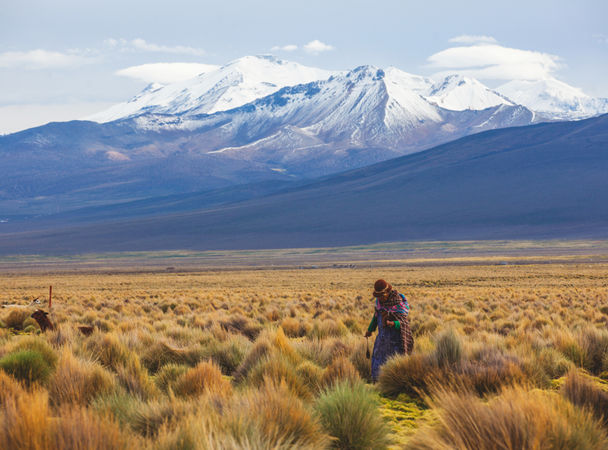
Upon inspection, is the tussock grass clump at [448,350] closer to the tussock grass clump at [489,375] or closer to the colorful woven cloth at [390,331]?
the tussock grass clump at [489,375]

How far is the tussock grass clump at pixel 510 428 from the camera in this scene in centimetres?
383

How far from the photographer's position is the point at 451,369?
6.81 m

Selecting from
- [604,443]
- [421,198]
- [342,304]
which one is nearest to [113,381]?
[604,443]

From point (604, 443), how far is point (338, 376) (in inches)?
130

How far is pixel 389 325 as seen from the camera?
25.2 feet

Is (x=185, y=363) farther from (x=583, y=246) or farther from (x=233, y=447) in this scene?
(x=583, y=246)

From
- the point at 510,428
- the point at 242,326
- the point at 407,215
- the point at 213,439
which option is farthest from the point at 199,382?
the point at 407,215

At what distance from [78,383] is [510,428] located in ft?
13.7

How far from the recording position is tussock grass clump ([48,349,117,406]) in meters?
5.88

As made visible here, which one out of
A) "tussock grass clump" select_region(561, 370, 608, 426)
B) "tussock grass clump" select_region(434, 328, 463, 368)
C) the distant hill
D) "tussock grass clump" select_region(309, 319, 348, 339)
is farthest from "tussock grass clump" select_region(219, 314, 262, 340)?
the distant hill

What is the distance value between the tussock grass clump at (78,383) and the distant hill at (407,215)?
Answer: 116 metres

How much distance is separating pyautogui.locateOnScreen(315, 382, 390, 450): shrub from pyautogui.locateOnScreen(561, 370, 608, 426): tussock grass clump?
167 centimetres

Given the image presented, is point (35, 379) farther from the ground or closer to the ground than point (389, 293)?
closer to the ground

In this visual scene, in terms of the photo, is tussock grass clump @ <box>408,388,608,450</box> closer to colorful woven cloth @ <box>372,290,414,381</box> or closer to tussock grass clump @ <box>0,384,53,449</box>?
tussock grass clump @ <box>0,384,53,449</box>
